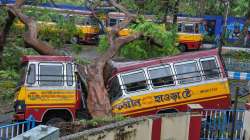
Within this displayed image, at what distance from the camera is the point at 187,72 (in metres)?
14.6

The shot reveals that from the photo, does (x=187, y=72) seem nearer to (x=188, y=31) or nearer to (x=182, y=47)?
(x=188, y=31)

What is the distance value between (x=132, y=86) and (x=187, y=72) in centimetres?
176

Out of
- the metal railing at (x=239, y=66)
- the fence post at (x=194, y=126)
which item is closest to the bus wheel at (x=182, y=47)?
the metal railing at (x=239, y=66)

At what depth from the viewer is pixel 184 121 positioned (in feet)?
37.0

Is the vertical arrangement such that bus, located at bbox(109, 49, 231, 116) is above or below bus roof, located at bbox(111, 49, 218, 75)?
below

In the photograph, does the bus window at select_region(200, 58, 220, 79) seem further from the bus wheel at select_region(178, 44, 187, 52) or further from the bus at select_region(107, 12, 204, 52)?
the bus at select_region(107, 12, 204, 52)

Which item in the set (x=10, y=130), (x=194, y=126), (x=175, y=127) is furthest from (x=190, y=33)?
(x=10, y=130)

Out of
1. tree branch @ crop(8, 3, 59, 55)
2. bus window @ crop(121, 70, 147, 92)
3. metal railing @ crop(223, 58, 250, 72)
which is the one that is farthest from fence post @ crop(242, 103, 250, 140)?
metal railing @ crop(223, 58, 250, 72)

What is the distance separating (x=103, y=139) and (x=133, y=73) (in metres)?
5.27

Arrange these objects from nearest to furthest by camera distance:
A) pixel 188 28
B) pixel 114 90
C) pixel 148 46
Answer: pixel 114 90
pixel 148 46
pixel 188 28

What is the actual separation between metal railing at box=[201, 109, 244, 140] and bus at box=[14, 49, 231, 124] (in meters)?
1.52

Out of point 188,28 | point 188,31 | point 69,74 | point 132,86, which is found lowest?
point 132,86

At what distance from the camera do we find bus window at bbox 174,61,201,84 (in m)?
14.6

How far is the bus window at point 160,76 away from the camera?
14477mm
